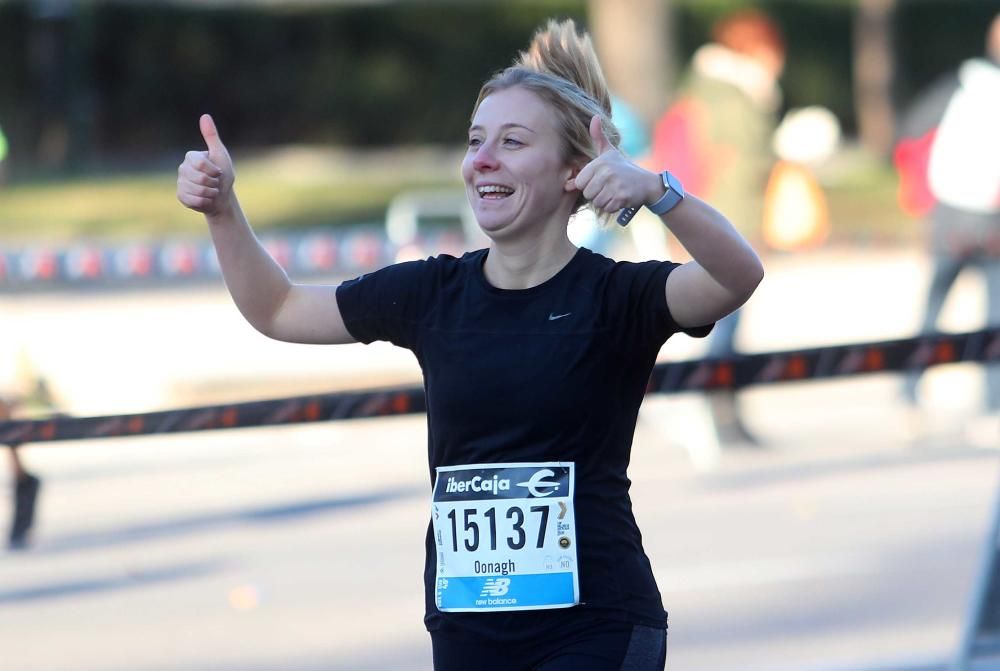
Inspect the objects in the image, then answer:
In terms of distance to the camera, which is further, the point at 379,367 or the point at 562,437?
the point at 379,367

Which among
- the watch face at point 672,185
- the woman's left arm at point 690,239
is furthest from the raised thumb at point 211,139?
the watch face at point 672,185

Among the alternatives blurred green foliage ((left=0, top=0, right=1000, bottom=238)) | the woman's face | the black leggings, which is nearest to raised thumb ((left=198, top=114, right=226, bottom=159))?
the woman's face

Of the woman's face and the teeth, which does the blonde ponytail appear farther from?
the teeth

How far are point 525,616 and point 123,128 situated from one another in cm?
3028

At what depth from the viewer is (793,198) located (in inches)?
368

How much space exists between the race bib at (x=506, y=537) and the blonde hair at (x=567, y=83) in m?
0.55

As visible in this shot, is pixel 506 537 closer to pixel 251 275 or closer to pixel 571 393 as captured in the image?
pixel 571 393

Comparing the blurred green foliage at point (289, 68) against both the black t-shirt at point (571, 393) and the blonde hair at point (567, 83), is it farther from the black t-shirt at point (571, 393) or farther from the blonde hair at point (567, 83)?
the black t-shirt at point (571, 393)

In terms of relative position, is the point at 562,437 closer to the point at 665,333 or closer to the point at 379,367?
the point at 665,333

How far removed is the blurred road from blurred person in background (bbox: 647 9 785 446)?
65cm

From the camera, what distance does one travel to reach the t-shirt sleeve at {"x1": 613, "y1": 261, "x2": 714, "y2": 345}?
3.00 metres

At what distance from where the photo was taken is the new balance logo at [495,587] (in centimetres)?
305

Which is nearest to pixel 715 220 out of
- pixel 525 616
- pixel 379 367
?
pixel 525 616

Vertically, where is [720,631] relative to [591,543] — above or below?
above
